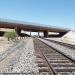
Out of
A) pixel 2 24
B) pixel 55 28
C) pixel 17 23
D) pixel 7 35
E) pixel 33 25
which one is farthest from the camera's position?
pixel 55 28

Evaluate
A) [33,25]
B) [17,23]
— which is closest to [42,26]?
[33,25]

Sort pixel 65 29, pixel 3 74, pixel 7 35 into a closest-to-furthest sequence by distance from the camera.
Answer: pixel 3 74 → pixel 7 35 → pixel 65 29

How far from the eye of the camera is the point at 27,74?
11.9 meters

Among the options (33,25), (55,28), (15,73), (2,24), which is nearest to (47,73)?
(15,73)

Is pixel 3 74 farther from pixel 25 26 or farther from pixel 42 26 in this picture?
pixel 42 26

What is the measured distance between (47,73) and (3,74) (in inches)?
88.4

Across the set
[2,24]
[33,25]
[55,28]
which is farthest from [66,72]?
[55,28]

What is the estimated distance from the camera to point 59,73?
11938 mm

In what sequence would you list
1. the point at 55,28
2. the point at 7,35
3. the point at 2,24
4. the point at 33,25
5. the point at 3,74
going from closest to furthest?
the point at 3,74 → the point at 7,35 → the point at 2,24 → the point at 33,25 → the point at 55,28

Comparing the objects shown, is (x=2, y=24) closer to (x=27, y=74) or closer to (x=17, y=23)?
(x=17, y=23)

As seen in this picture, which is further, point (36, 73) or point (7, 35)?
point (7, 35)

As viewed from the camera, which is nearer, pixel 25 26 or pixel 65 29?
pixel 25 26

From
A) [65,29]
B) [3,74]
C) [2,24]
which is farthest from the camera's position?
[65,29]

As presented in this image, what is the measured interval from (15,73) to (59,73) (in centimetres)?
226
